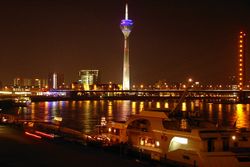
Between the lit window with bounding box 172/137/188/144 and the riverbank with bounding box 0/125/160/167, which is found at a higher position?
the lit window with bounding box 172/137/188/144

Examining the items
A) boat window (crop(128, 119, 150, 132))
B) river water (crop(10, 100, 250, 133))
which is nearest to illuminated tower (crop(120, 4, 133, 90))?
river water (crop(10, 100, 250, 133))

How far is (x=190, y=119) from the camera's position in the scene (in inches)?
566

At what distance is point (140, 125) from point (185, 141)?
2.69 m

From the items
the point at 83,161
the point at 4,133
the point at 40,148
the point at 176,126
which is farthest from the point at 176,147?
the point at 4,133

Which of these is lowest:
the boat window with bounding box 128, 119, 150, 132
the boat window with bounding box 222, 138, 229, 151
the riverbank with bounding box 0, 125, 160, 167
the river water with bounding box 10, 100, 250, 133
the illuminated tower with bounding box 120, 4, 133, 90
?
the river water with bounding box 10, 100, 250, 133

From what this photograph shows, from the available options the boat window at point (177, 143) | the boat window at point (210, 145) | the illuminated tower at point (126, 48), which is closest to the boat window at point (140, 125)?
the boat window at point (177, 143)

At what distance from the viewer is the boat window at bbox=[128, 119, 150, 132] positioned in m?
14.8

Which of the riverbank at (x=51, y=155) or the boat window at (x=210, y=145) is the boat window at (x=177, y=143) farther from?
the riverbank at (x=51, y=155)

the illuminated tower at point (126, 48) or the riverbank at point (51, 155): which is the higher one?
the illuminated tower at point (126, 48)

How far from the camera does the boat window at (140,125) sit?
14844mm

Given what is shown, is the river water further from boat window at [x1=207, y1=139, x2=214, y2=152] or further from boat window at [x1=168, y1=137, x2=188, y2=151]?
boat window at [x1=207, y1=139, x2=214, y2=152]

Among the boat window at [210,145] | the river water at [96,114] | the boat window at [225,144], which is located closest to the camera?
the boat window at [210,145]

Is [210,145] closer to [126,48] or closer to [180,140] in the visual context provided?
[180,140]

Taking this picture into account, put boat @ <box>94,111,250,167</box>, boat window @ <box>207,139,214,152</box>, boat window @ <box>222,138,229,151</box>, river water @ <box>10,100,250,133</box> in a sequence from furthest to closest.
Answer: river water @ <box>10,100,250,133</box>
boat window @ <box>222,138,229,151</box>
boat window @ <box>207,139,214,152</box>
boat @ <box>94,111,250,167</box>
